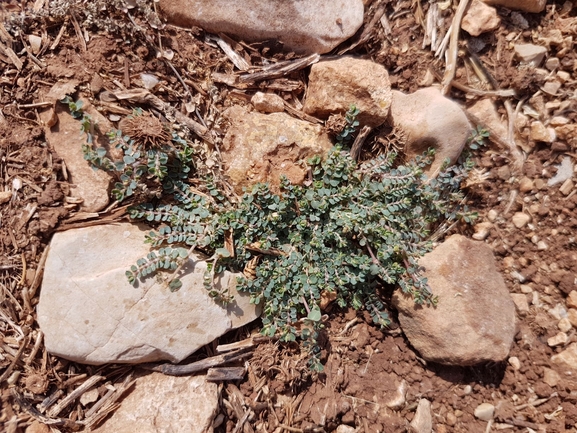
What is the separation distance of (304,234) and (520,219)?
5.36ft

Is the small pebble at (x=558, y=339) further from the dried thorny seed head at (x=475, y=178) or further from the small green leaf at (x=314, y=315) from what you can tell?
the small green leaf at (x=314, y=315)

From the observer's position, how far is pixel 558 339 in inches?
116

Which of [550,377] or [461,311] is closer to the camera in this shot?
[461,311]

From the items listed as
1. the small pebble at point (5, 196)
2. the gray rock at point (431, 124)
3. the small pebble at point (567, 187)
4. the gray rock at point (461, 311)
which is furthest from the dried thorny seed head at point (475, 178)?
the small pebble at point (5, 196)

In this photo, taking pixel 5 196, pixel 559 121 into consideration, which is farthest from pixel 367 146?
pixel 5 196

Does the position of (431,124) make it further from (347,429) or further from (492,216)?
(347,429)

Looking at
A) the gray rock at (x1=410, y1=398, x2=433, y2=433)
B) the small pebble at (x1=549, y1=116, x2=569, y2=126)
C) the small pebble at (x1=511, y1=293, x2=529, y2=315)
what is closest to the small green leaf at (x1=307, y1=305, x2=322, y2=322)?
the gray rock at (x1=410, y1=398, x2=433, y2=433)

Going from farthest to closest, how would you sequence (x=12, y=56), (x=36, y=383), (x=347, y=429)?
(x=347, y=429) → (x=12, y=56) → (x=36, y=383)

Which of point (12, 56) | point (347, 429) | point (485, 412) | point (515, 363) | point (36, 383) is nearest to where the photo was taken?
point (36, 383)

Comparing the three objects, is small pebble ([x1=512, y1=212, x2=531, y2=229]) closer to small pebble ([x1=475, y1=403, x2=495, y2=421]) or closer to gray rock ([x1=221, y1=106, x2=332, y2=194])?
small pebble ([x1=475, y1=403, x2=495, y2=421])

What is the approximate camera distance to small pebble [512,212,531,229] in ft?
10.1

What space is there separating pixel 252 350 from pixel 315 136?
1.48 meters

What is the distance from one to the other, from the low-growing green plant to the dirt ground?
243mm

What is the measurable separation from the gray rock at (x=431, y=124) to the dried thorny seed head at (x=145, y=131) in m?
1.57
